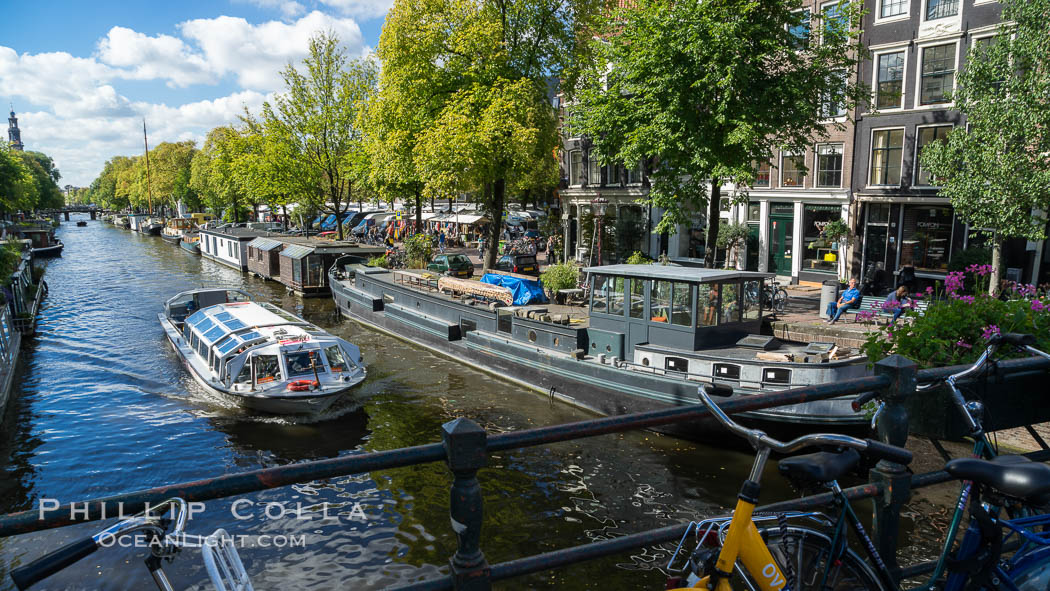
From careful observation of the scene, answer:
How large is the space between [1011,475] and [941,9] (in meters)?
27.0

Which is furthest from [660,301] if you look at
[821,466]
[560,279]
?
[821,466]

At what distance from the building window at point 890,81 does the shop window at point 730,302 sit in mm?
14726

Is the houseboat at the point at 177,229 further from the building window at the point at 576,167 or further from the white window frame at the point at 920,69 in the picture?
the white window frame at the point at 920,69

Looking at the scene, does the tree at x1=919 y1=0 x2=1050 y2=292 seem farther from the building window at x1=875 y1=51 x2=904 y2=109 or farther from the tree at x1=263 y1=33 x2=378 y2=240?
the tree at x1=263 y1=33 x2=378 y2=240

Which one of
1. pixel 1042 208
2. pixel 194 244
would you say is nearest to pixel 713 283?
pixel 1042 208

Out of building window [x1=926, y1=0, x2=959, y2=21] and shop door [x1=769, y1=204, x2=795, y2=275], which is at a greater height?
building window [x1=926, y1=0, x2=959, y2=21]

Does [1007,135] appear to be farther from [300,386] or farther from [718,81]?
[300,386]

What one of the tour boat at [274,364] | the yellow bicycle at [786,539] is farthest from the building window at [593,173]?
the yellow bicycle at [786,539]

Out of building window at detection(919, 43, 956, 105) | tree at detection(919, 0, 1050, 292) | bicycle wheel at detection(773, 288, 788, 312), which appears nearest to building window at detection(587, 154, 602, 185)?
building window at detection(919, 43, 956, 105)

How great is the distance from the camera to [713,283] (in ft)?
50.3

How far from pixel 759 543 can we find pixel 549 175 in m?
30.5

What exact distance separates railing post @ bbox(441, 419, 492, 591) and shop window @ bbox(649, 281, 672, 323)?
13802 mm

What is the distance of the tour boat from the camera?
1639cm

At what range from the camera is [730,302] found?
15695 mm
